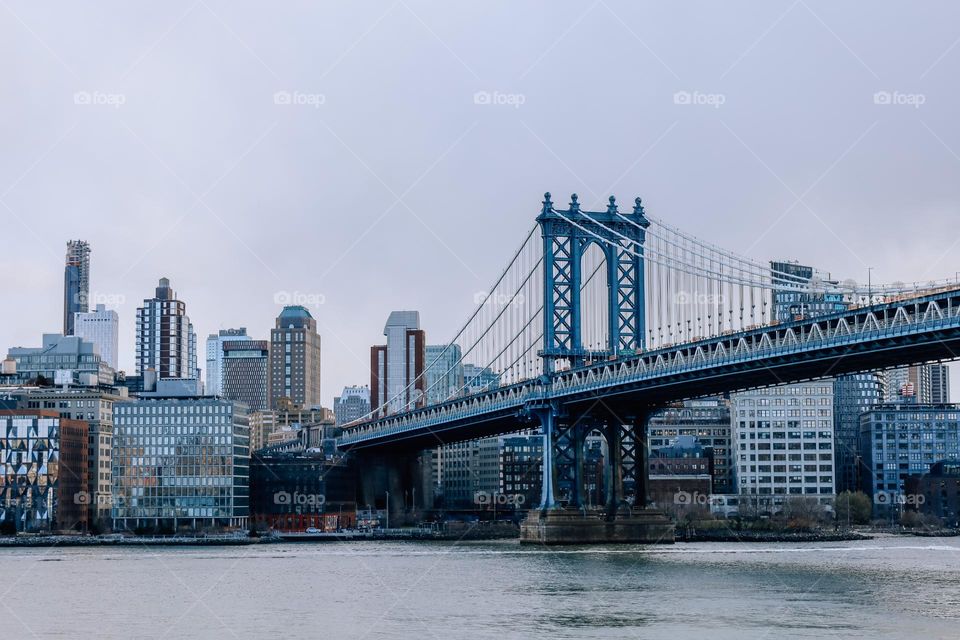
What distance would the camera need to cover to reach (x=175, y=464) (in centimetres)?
14512

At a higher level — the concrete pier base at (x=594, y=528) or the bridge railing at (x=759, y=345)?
the bridge railing at (x=759, y=345)

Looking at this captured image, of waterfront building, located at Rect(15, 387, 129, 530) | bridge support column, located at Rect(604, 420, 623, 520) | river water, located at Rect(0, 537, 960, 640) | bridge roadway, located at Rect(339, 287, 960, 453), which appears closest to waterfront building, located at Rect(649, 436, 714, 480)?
bridge roadway, located at Rect(339, 287, 960, 453)

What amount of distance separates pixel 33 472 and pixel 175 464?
12.0 meters

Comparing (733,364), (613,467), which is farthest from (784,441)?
(733,364)

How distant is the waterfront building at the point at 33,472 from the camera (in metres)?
140

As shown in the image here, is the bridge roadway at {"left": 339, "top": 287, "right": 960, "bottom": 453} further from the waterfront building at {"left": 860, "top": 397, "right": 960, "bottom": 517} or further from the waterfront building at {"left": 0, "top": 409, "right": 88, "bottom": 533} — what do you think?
the waterfront building at {"left": 860, "top": 397, "right": 960, "bottom": 517}

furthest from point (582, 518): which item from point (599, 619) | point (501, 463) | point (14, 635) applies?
point (501, 463)

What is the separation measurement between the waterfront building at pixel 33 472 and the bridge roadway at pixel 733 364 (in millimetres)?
33152

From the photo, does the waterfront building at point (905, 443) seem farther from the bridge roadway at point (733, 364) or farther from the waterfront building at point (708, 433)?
the bridge roadway at point (733, 364)

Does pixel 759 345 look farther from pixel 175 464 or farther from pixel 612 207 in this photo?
pixel 175 464

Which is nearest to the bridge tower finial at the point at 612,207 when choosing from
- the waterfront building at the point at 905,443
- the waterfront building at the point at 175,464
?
the waterfront building at the point at 175,464

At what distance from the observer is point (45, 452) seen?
462ft

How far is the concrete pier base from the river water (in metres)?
4.39

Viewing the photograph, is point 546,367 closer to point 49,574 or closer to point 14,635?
point 49,574
